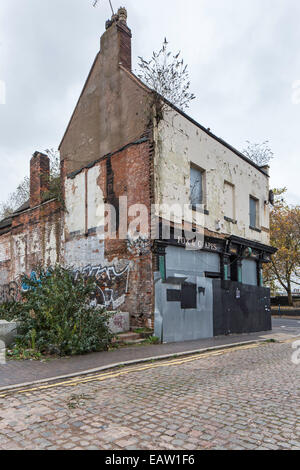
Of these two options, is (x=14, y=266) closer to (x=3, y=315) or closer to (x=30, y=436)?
(x=3, y=315)

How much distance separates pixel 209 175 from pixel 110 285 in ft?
19.2

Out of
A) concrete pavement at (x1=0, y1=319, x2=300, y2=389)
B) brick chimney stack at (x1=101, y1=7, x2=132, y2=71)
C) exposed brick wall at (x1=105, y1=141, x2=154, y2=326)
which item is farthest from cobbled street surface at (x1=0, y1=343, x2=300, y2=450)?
brick chimney stack at (x1=101, y1=7, x2=132, y2=71)

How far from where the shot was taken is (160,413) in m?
4.58

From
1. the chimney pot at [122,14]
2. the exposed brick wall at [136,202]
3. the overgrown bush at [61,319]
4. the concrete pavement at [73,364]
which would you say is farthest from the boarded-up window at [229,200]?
the overgrown bush at [61,319]

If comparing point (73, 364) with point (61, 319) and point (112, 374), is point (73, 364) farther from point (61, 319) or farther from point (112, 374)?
point (61, 319)

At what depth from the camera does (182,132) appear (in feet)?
42.9

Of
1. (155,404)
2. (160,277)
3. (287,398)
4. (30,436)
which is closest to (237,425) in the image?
(155,404)

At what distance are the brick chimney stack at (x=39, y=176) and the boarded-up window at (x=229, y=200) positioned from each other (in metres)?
8.47

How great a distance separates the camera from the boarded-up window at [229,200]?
611 inches

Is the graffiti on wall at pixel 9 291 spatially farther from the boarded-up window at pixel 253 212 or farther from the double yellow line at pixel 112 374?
the boarded-up window at pixel 253 212

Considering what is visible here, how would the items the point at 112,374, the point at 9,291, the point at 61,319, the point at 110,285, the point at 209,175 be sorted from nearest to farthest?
the point at 112,374, the point at 61,319, the point at 110,285, the point at 209,175, the point at 9,291

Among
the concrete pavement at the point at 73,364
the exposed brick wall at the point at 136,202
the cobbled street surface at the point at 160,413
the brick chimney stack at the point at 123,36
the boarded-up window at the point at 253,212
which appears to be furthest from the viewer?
the boarded-up window at the point at 253,212

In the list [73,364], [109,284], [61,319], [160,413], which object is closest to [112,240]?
[109,284]

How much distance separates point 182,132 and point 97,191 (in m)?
3.88
